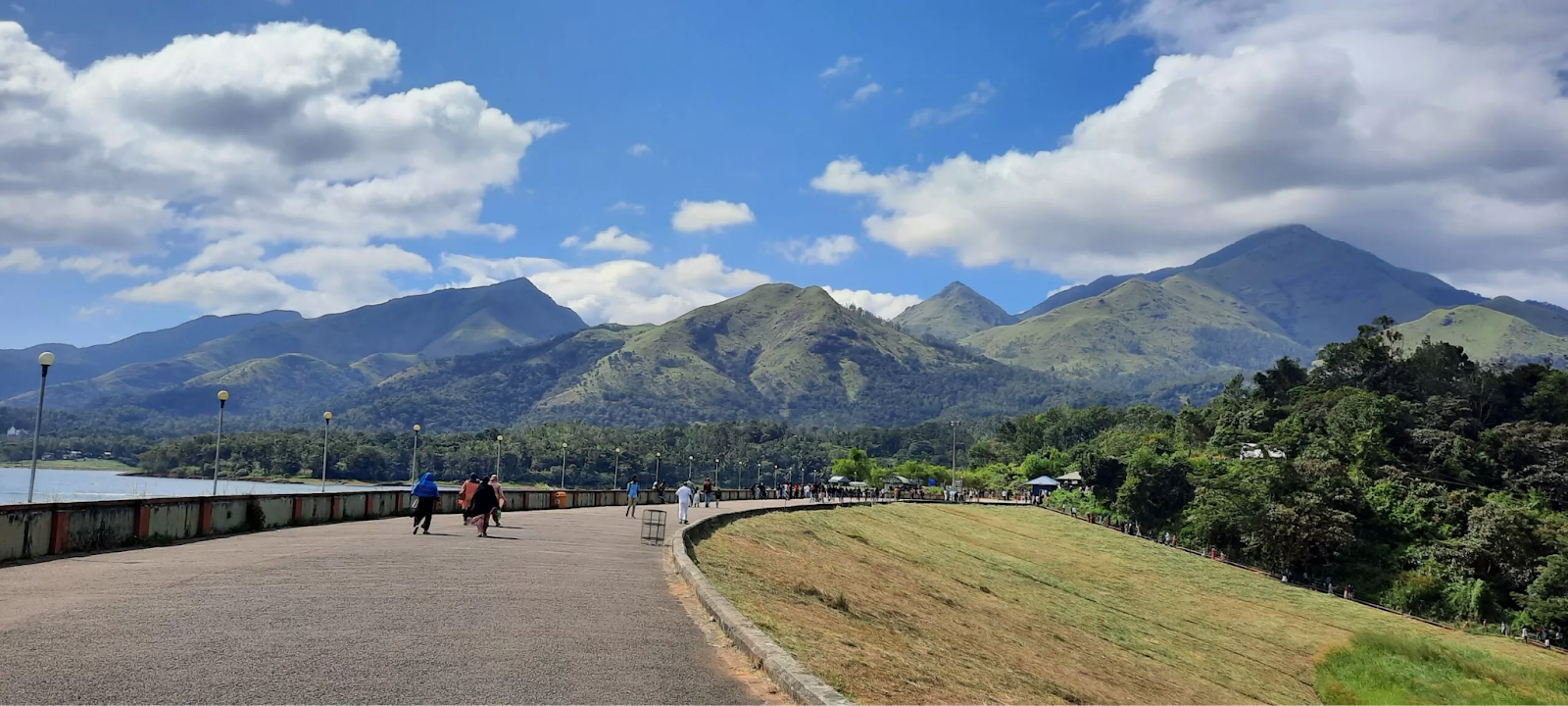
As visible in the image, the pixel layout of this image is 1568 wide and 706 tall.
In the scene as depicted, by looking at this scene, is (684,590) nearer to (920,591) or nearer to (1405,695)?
(920,591)

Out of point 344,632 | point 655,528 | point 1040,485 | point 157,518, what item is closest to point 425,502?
point 157,518

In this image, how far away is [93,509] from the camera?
20.4 meters

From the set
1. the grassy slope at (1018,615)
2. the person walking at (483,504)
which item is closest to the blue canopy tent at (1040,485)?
the grassy slope at (1018,615)

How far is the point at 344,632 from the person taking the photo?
11453mm

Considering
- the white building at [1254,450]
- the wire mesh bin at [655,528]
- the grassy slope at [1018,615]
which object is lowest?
the grassy slope at [1018,615]

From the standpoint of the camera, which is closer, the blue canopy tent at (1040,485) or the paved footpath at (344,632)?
the paved footpath at (344,632)

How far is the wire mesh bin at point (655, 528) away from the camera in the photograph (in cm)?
2834

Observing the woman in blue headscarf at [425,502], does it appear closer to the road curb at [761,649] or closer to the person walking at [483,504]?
the person walking at [483,504]

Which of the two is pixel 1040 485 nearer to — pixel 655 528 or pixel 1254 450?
pixel 1254 450

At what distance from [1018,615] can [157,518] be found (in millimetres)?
23404

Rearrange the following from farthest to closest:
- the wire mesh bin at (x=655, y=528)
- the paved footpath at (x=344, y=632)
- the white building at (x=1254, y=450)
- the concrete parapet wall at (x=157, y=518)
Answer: the white building at (x=1254, y=450) < the wire mesh bin at (x=655, y=528) < the concrete parapet wall at (x=157, y=518) < the paved footpath at (x=344, y=632)

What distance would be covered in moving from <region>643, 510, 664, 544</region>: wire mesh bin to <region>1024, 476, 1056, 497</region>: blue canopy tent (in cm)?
9711

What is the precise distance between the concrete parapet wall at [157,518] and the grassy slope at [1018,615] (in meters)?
12.3

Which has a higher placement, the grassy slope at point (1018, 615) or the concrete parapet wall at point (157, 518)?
the concrete parapet wall at point (157, 518)
